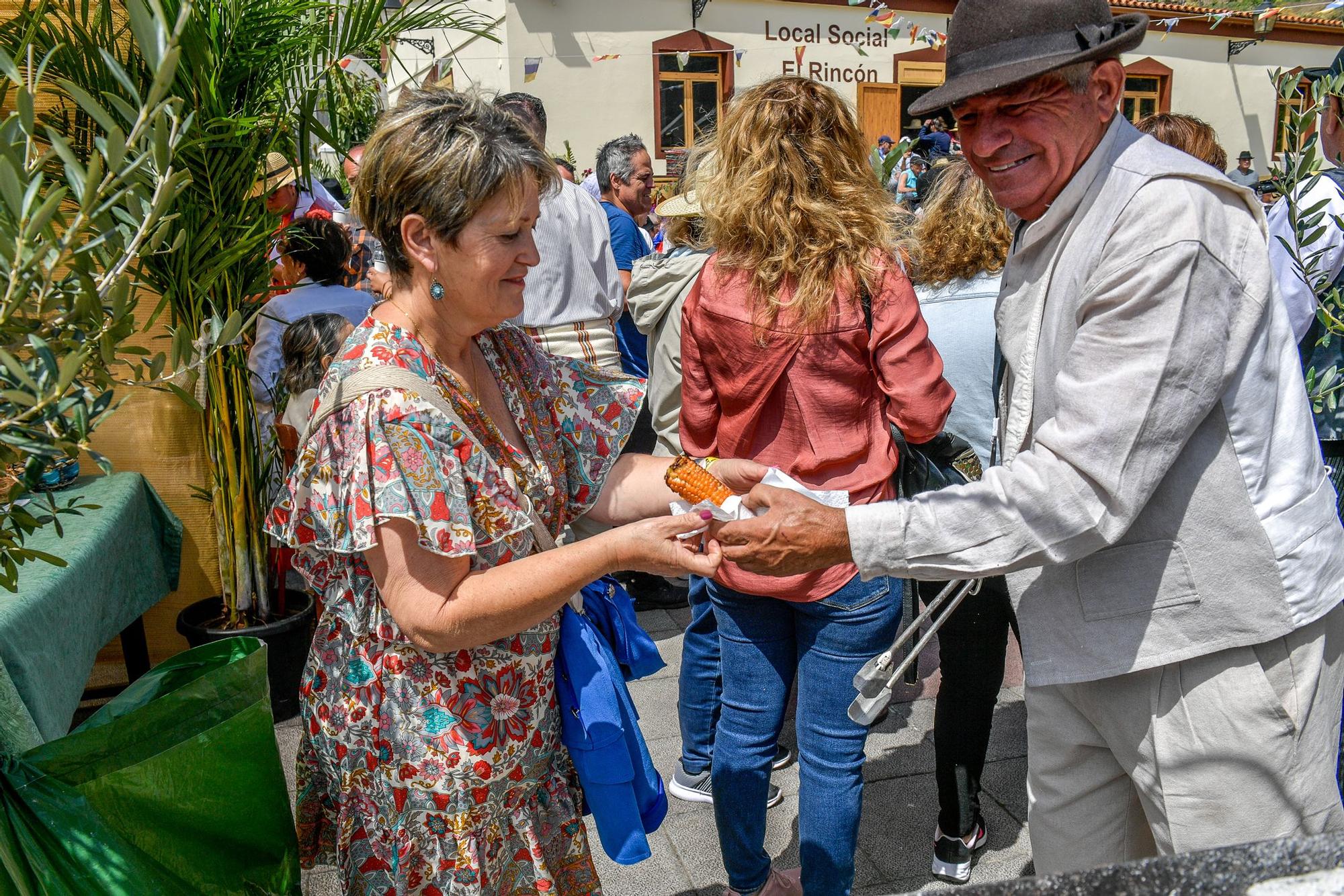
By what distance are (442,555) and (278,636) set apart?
2.61 m

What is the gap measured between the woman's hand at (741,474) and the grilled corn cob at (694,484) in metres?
0.11

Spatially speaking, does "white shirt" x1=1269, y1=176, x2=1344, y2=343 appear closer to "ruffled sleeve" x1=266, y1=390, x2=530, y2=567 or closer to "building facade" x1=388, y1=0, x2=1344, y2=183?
"ruffled sleeve" x1=266, y1=390, x2=530, y2=567

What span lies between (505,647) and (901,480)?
155 centimetres

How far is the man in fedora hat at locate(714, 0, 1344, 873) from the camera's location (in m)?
1.58

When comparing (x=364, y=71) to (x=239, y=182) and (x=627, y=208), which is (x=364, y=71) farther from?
(x=239, y=182)

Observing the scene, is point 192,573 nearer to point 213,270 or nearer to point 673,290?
point 213,270

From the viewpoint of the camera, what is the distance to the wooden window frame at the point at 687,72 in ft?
52.6

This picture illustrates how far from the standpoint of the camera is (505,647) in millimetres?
1816

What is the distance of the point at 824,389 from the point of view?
2.55 meters

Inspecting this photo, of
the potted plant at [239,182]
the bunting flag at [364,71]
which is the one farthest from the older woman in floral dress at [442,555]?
the bunting flag at [364,71]

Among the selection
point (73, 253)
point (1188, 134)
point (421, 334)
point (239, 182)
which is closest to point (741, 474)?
point (421, 334)

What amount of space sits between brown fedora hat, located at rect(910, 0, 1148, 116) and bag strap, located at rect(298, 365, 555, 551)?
0.95 metres

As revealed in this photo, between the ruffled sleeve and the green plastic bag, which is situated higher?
the ruffled sleeve

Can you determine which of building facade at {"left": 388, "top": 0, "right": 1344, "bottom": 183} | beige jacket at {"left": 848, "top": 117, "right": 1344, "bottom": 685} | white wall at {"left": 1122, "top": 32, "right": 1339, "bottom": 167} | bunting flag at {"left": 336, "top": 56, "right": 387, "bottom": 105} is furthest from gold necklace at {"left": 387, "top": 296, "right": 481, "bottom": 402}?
white wall at {"left": 1122, "top": 32, "right": 1339, "bottom": 167}
